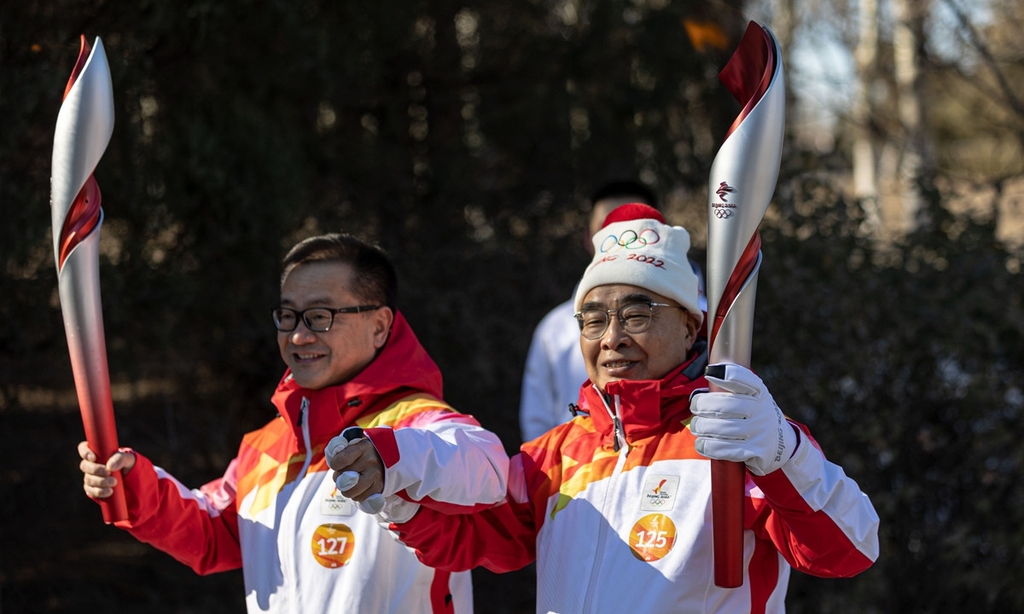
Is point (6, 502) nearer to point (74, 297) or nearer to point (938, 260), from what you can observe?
point (74, 297)

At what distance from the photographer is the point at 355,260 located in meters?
2.66

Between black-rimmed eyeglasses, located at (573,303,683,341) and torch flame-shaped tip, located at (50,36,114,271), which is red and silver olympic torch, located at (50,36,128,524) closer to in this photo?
torch flame-shaped tip, located at (50,36,114,271)

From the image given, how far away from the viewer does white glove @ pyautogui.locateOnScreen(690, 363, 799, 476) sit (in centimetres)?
185

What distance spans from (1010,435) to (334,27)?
3796 mm

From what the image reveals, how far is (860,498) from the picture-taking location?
203cm

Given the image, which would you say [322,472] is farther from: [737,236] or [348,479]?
[737,236]

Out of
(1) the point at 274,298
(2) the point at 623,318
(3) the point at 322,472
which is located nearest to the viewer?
(2) the point at 623,318

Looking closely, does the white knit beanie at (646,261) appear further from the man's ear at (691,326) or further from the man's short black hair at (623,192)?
the man's short black hair at (623,192)

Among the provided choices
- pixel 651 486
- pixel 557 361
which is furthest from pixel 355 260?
pixel 557 361

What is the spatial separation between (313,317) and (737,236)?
1.12 meters

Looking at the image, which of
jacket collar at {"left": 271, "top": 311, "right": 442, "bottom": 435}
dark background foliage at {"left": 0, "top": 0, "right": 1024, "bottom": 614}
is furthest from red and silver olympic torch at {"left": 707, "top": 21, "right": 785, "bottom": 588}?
dark background foliage at {"left": 0, "top": 0, "right": 1024, "bottom": 614}

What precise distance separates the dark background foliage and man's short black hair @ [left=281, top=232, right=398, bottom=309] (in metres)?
1.99

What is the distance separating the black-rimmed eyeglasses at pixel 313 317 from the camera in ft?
8.39

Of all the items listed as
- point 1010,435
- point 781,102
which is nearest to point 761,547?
point 781,102
